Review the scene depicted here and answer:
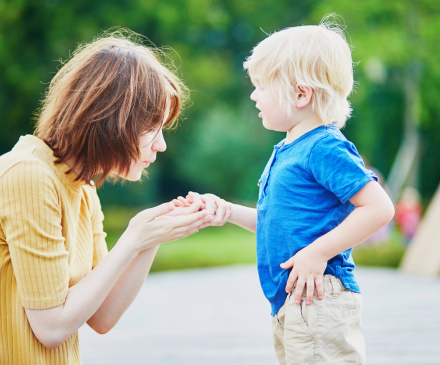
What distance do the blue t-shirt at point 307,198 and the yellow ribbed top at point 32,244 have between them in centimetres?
63

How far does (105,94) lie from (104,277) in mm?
559

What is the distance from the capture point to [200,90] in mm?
13523

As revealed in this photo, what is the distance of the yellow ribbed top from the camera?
1.31 m

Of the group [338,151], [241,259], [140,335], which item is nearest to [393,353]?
[140,335]

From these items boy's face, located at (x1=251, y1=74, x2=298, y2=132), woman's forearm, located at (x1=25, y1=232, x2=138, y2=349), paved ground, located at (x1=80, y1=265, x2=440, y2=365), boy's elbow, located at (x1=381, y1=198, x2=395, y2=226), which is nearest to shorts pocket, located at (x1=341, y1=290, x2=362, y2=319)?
boy's elbow, located at (x1=381, y1=198, x2=395, y2=226)

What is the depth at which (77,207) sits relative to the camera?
61.8 inches

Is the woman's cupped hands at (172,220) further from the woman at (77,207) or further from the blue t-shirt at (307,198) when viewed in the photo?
the blue t-shirt at (307,198)

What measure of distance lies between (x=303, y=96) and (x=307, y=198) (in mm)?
323

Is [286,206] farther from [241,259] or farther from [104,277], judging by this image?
[241,259]

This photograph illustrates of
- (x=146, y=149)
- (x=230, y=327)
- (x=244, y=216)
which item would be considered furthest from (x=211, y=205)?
(x=230, y=327)

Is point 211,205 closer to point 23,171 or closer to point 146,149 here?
point 146,149

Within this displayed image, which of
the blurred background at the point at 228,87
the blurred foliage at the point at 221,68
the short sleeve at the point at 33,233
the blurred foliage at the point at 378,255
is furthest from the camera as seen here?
the blurred foliage at the point at 221,68

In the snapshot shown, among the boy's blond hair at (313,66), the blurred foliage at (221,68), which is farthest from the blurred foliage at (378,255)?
the boy's blond hair at (313,66)

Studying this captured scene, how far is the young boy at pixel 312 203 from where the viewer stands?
1362mm
